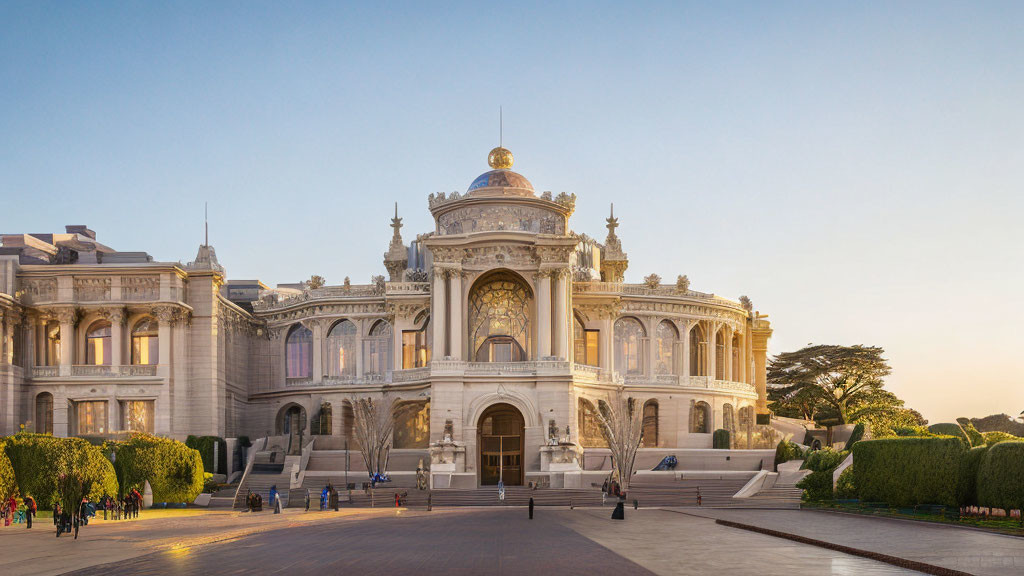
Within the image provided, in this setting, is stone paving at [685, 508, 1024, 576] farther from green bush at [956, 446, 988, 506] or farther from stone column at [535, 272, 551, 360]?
stone column at [535, 272, 551, 360]

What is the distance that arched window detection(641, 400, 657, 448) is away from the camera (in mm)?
83688

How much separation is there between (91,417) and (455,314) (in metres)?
25.0

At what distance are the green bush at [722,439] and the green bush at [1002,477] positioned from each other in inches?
1439

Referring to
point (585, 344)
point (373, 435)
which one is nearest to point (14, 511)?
point (373, 435)

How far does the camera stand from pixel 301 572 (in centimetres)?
2650

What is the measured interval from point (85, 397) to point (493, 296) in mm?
28006

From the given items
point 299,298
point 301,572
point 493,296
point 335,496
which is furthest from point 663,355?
point 301,572

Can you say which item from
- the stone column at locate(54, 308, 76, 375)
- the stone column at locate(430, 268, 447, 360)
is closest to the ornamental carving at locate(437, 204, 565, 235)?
the stone column at locate(430, 268, 447, 360)

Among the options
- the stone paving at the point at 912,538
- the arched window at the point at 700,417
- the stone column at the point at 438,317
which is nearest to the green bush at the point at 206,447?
the stone column at the point at 438,317

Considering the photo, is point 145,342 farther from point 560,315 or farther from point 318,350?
point 560,315

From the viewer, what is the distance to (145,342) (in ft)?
246

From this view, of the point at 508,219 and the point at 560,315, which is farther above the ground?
the point at 508,219

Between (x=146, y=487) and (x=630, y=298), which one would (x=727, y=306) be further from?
(x=146, y=487)

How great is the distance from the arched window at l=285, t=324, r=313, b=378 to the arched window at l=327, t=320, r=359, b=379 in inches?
65.9
